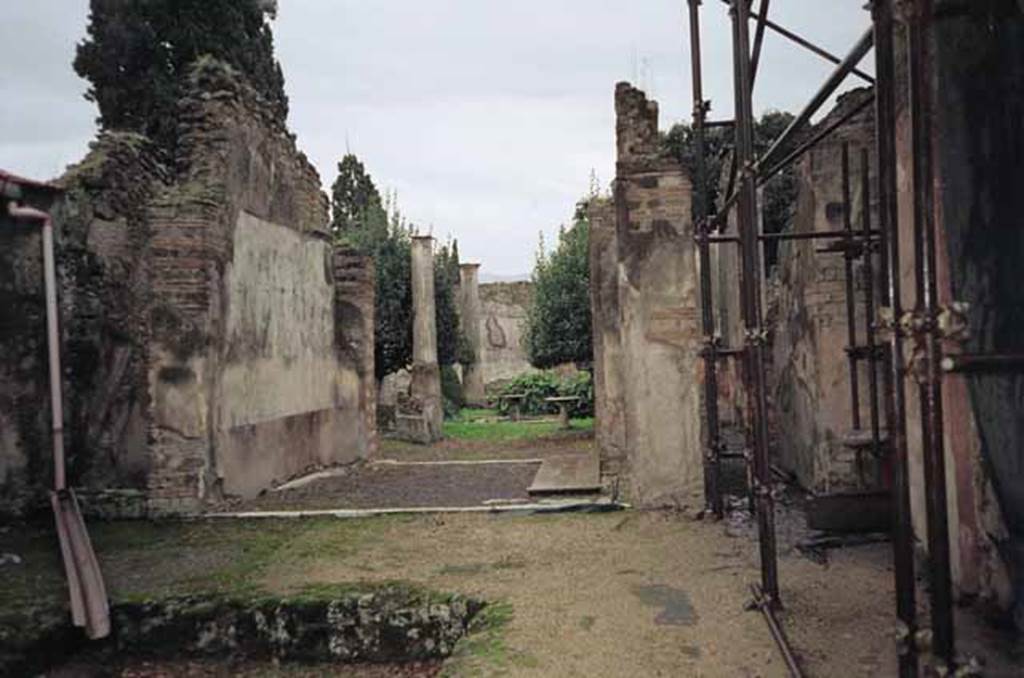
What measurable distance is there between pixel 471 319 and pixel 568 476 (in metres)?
21.6

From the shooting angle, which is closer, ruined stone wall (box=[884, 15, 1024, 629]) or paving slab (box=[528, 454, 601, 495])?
ruined stone wall (box=[884, 15, 1024, 629])

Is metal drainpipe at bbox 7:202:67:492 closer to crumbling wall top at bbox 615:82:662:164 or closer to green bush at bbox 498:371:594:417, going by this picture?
crumbling wall top at bbox 615:82:662:164

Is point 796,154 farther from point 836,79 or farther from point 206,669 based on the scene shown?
point 206,669

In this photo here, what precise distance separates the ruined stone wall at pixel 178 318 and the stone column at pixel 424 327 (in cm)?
915

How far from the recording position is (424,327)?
20016 millimetres

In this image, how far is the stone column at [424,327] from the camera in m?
19.5

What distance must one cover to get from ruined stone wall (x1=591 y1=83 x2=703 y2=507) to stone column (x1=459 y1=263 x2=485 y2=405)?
21464 mm

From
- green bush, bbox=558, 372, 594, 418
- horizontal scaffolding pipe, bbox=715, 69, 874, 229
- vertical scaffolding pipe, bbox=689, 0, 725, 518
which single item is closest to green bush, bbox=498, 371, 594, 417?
green bush, bbox=558, 372, 594, 418

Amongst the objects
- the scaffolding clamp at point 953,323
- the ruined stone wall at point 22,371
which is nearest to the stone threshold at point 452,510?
the ruined stone wall at point 22,371

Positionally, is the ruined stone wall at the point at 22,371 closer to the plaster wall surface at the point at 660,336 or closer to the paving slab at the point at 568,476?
the paving slab at the point at 568,476

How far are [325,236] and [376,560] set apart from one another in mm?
6716

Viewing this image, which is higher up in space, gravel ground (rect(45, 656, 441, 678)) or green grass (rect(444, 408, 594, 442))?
gravel ground (rect(45, 656, 441, 678))

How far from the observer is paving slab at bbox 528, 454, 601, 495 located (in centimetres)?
792

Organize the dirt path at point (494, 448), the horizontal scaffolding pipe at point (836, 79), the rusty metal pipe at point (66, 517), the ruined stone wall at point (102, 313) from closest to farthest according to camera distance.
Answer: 1. the horizontal scaffolding pipe at point (836, 79)
2. the rusty metal pipe at point (66, 517)
3. the ruined stone wall at point (102, 313)
4. the dirt path at point (494, 448)
